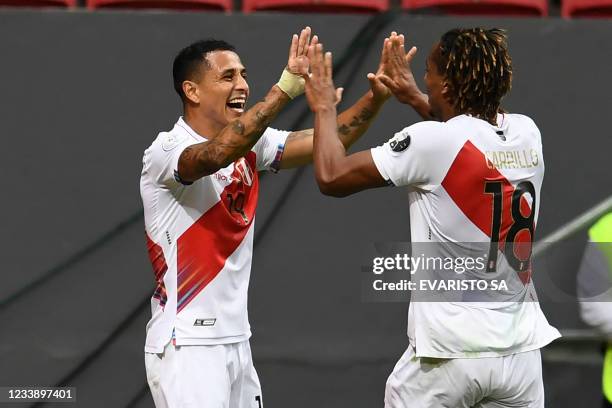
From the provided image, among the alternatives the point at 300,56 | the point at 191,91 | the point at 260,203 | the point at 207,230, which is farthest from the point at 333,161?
the point at 260,203

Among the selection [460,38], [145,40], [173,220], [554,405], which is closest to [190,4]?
[145,40]

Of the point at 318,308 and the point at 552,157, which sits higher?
the point at 552,157

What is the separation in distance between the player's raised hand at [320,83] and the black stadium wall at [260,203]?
5.55ft

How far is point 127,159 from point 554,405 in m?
2.49

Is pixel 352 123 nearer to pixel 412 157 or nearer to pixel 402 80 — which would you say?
pixel 402 80

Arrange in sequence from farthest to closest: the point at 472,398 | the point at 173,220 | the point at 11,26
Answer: the point at 11,26 < the point at 173,220 < the point at 472,398

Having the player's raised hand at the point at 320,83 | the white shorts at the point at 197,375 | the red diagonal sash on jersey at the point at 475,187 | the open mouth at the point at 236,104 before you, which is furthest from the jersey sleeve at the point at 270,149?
the red diagonal sash on jersey at the point at 475,187

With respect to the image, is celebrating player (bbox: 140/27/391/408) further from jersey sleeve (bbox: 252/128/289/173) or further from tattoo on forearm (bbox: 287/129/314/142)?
tattoo on forearm (bbox: 287/129/314/142)

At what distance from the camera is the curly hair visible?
3.65 metres

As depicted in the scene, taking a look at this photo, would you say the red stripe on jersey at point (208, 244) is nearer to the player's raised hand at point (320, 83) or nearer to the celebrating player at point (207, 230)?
the celebrating player at point (207, 230)

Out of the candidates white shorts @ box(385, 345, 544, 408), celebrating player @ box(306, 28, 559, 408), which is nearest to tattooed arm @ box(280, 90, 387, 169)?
celebrating player @ box(306, 28, 559, 408)

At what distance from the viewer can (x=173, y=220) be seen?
4.09 metres

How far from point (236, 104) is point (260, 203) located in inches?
51.6

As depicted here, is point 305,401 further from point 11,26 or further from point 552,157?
point 11,26
